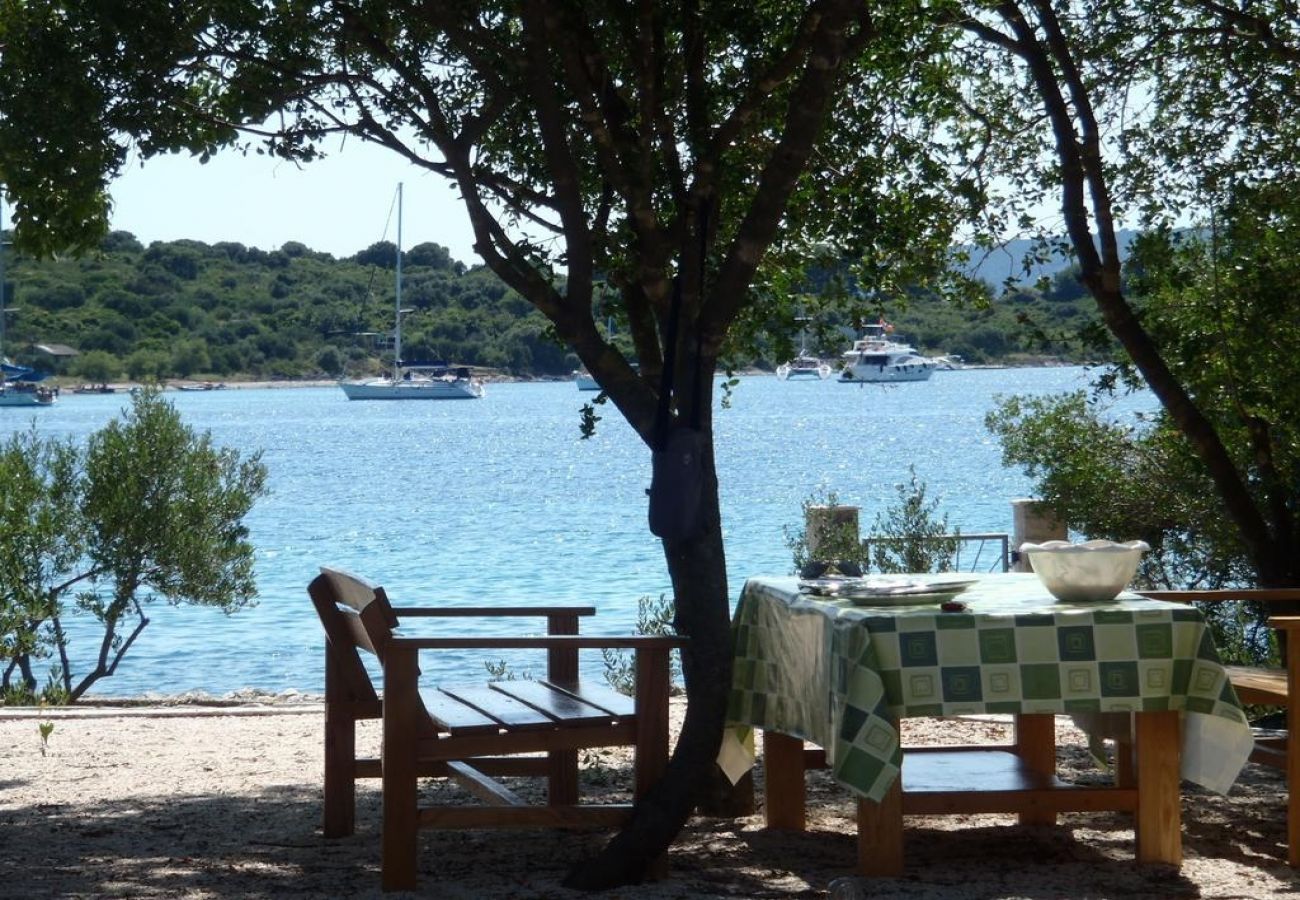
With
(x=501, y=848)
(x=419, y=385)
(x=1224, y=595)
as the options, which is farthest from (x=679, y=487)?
(x=419, y=385)

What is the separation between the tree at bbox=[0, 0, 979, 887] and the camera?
4605 millimetres

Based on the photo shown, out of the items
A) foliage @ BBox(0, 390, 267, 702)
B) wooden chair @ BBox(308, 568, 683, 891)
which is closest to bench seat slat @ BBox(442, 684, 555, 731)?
wooden chair @ BBox(308, 568, 683, 891)

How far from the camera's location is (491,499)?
4219 cm

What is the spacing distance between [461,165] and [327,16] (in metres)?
1.23

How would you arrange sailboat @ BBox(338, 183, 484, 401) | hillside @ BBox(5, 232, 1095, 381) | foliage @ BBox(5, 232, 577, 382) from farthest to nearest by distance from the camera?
sailboat @ BBox(338, 183, 484, 401)
foliage @ BBox(5, 232, 577, 382)
hillside @ BBox(5, 232, 1095, 381)

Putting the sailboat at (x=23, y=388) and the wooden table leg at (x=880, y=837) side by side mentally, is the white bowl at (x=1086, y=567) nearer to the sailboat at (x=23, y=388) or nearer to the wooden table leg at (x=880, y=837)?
the wooden table leg at (x=880, y=837)

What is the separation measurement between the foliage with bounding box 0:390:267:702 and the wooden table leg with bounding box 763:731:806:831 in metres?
8.11

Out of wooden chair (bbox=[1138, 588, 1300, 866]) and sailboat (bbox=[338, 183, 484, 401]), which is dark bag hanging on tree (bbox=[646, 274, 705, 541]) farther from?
sailboat (bbox=[338, 183, 484, 401])

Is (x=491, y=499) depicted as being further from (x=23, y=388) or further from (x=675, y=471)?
(x=675, y=471)

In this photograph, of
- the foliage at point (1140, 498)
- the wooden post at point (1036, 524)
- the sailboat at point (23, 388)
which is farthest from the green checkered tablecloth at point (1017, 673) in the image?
the sailboat at point (23, 388)

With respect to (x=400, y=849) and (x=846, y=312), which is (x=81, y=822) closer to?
(x=400, y=849)

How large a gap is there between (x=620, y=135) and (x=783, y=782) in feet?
7.12

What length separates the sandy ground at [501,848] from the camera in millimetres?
4488

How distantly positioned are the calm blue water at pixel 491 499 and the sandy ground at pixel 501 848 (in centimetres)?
506
